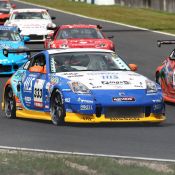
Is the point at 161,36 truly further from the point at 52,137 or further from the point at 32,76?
the point at 52,137

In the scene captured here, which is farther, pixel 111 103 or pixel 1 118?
pixel 1 118

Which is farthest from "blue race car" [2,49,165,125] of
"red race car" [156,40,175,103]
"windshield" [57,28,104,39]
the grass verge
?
"windshield" [57,28,104,39]

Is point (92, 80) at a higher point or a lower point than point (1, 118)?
higher

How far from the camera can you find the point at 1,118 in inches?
653

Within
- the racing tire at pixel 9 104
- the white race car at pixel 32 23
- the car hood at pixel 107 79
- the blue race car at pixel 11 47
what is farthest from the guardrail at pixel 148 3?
the car hood at pixel 107 79

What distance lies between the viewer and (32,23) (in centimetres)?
3884

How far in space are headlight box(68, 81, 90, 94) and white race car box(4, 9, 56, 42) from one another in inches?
A: 905

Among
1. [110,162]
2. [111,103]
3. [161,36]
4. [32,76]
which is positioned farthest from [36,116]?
[161,36]

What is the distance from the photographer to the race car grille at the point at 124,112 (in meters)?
14.3

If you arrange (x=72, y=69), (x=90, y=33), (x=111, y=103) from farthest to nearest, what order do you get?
(x=90, y=33) → (x=72, y=69) → (x=111, y=103)

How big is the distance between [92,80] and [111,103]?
56 centimetres

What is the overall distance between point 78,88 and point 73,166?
4.60 metres

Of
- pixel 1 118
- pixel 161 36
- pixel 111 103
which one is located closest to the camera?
pixel 111 103

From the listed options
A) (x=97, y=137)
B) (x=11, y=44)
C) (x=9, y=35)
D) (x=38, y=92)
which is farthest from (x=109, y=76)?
(x=9, y=35)
